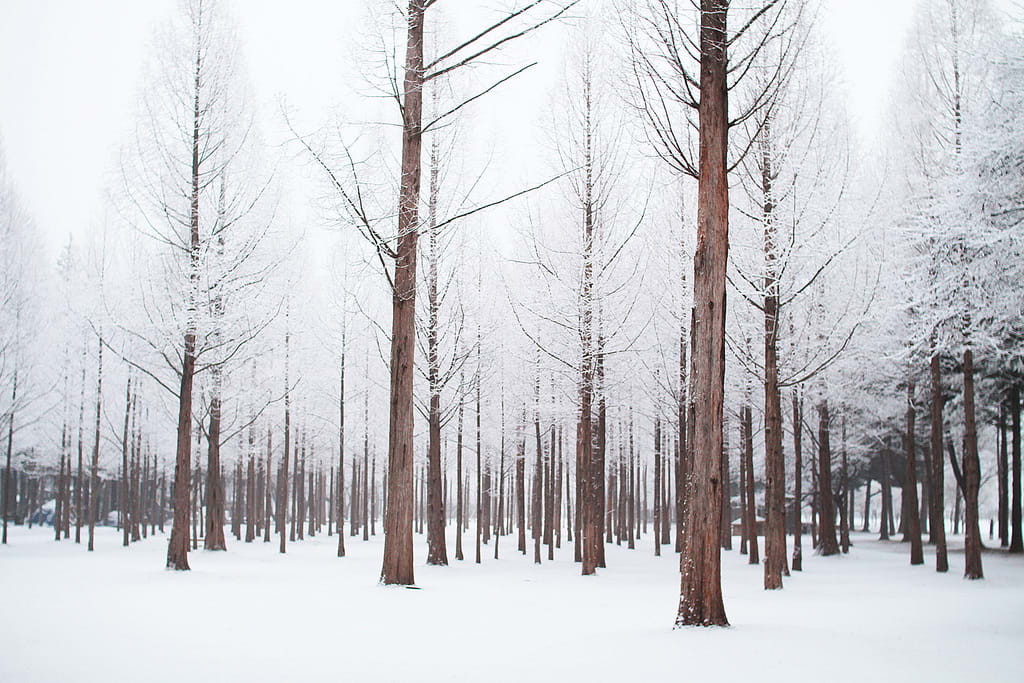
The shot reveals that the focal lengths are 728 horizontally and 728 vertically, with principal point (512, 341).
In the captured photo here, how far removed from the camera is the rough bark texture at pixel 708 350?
254 inches

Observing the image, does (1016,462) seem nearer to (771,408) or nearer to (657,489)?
(657,489)

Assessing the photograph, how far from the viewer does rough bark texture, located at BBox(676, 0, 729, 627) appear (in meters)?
6.45

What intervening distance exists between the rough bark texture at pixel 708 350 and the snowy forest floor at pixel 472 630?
0.45 metres

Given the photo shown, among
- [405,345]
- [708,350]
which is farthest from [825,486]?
[708,350]

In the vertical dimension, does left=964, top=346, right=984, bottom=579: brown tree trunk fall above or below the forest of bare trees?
below

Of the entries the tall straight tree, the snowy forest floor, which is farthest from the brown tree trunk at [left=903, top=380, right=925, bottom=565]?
the tall straight tree

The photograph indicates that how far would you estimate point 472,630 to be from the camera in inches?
272

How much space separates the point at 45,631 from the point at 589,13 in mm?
8260

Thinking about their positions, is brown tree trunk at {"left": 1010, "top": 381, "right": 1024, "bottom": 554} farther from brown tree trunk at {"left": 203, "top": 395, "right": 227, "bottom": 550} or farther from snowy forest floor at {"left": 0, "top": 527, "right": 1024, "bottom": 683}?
brown tree trunk at {"left": 203, "top": 395, "right": 227, "bottom": 550}

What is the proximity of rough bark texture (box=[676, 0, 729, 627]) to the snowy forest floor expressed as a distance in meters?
0.45

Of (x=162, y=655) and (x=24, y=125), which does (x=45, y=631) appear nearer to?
(x=162, y=655)

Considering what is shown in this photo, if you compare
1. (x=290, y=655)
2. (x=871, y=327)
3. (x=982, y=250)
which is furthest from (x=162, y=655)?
(x=871, y=327)

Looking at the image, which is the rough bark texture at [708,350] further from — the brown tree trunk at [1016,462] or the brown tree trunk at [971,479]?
the brown tree trunk at [1016,462]

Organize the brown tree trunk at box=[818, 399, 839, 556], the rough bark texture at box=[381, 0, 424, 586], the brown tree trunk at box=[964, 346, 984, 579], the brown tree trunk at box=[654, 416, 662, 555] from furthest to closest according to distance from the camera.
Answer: the brown tree trunk at box=[654, 416, 662, 555]
the brown tree trunk at box=[818, 399, 839, 556]
the brown tree trunk at box=[964, 346, 984, 579]
the rough bark texture at box=[381, 0, 424, 586]
